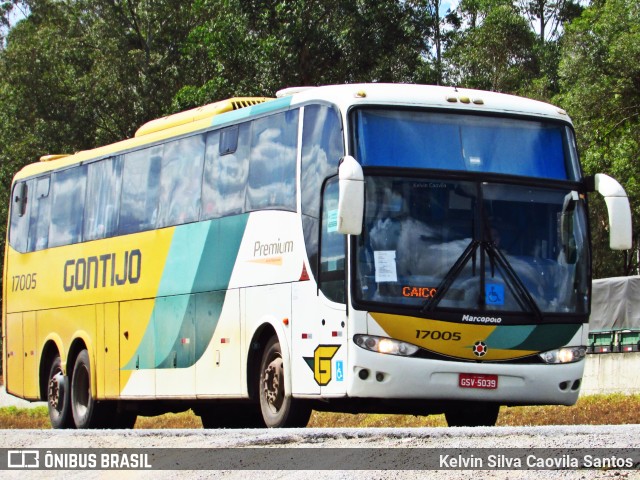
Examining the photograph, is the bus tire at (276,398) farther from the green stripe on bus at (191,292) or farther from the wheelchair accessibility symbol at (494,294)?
the wheelchair accessibility symbol at (494,294)

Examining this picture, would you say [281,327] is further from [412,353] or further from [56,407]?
[56,407]

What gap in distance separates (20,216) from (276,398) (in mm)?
9335

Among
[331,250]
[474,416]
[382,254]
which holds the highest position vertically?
[331,250]

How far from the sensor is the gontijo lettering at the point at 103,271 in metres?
18.4

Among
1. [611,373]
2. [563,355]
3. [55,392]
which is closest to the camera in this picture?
[563,355]

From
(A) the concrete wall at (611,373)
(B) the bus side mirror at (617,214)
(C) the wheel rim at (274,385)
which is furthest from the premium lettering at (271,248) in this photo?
(A) the concrete wall at (611,373)

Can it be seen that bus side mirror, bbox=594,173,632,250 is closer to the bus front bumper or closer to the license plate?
the bus front bumper

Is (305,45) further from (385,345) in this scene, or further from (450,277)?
(385,345)

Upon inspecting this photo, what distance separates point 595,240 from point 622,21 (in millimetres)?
20158

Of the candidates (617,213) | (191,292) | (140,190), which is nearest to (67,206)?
(140,190)

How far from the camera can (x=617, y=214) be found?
1371cm

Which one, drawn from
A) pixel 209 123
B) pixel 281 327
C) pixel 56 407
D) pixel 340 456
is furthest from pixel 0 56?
pixel 340 456

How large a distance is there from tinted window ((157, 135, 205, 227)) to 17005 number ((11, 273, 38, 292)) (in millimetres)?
4708

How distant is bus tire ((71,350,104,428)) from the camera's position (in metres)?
19.7
